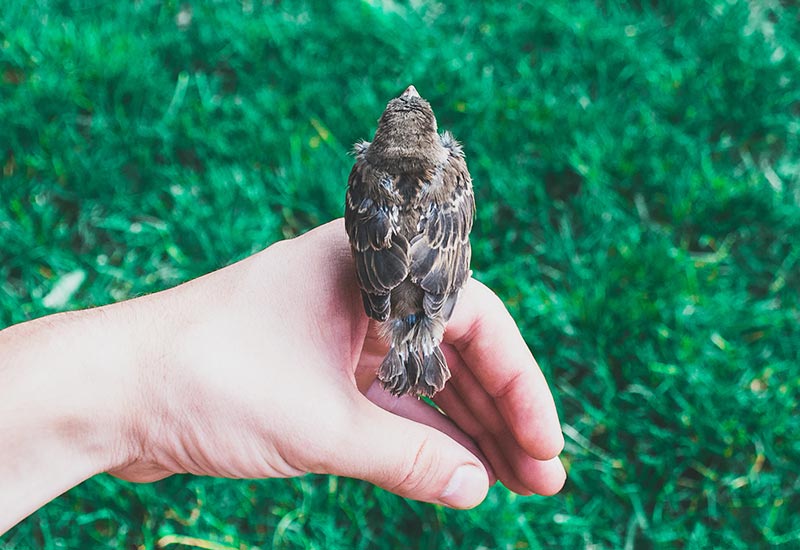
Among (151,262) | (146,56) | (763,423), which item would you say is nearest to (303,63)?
(146,56)

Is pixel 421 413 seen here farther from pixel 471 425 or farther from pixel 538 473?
pixel 538 473

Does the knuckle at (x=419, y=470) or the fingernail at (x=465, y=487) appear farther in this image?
the fingernail at (x=465, y=487)

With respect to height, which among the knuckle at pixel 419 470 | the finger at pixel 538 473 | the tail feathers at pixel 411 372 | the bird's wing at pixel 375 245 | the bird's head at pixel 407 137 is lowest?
the finger at pixel 538 473

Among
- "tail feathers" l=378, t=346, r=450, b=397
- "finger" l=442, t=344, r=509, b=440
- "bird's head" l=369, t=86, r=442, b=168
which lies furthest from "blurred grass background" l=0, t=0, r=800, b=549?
"bird's head" l=369, t=86, r=442, b=168

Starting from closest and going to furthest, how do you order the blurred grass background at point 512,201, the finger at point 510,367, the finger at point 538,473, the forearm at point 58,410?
the forearm at point 58,410, the finger at point 510,367, the finger at point 538,473, the blurred grass background at point 512,201

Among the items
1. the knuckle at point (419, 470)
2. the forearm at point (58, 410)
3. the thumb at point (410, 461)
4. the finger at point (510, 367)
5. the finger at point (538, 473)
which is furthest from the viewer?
the finger at point (538, 473)

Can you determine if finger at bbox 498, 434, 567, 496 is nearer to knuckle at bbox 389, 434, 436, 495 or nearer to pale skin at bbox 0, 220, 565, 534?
pale skin at bbox 0, 220, 565, 534

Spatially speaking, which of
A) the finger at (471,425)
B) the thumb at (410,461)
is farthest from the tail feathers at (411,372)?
the finger at (471,425)

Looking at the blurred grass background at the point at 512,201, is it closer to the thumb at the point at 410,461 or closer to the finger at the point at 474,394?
the finger at the point at 474,394
